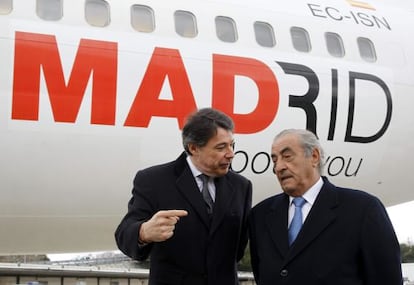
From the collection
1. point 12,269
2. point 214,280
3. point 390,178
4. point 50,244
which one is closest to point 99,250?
point 50,244

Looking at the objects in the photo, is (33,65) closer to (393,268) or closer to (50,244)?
(50,244)

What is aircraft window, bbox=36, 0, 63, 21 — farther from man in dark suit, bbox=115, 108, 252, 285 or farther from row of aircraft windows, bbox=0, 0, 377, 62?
man in dark suit, bbox=115, 108, 252, 285

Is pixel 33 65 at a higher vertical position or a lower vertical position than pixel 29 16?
lower

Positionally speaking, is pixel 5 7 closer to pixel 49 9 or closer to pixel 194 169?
pixel 49 9

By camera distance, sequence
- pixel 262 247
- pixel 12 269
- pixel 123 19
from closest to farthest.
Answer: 1. pixel 262 247
2. pixel 123 19
3. pixel 12 269

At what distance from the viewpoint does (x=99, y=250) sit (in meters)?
7.21

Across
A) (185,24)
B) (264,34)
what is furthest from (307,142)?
(264,34)

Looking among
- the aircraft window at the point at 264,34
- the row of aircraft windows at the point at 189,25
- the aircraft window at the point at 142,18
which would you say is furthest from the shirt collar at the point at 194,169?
the aircraft window at the point at 264,34

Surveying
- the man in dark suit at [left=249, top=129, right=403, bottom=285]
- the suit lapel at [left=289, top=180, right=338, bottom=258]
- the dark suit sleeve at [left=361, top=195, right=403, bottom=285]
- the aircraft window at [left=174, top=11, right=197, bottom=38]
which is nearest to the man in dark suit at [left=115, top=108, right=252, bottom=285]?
the man in dark suit at [left=249, top=129, right=403, bottom=285]

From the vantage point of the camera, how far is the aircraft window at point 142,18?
20.7 feet

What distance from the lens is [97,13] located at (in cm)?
616

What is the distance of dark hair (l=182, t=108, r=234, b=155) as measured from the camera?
2.69 metres

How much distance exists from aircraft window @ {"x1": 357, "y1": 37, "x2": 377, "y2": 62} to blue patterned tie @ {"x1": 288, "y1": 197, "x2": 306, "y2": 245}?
516 centimetres

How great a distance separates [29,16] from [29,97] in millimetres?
775
